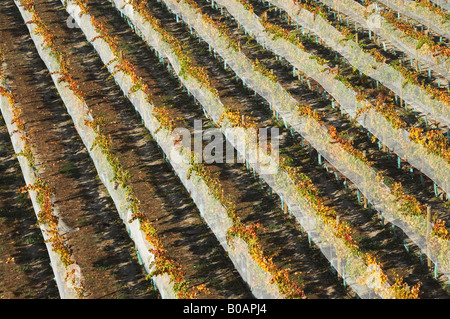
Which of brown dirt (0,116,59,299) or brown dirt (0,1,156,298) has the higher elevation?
brown dirt (0,1,156,298)

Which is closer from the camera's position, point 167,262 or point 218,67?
point 167,262

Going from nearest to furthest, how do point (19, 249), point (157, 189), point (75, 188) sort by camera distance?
point (19, 249), point (157, 189), point (75, 188)

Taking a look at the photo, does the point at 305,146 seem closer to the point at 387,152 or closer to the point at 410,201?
the point at 387,152

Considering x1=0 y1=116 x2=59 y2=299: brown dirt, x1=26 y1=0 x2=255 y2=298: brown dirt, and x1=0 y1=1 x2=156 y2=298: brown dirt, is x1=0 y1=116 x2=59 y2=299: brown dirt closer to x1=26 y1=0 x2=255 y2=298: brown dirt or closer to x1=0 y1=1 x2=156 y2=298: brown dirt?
x1=0 y1=1 x2=156 y2=298: brown dirt

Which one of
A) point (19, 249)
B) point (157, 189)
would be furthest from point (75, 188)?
point (19, 249)

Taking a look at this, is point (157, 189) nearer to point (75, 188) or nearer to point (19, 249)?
point (75, 188)

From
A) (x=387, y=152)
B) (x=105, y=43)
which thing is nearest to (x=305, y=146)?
(x=387, y=152)

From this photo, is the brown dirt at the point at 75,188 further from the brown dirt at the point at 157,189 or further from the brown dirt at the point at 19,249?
the brown dirt at the point at 157,189

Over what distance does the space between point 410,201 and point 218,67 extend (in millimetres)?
13493

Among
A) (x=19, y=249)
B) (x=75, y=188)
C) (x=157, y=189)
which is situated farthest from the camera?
(x=75, y=188)

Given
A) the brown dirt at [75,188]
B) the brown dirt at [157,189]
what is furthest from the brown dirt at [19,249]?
the brown dirt at [157,189]

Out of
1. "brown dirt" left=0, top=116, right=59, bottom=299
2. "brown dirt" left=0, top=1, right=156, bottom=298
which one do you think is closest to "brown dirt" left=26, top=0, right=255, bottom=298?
"brown dirt" left=0, top=1, right=156, bottom=298

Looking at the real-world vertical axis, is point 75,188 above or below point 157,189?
below

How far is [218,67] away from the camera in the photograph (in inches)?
1225
